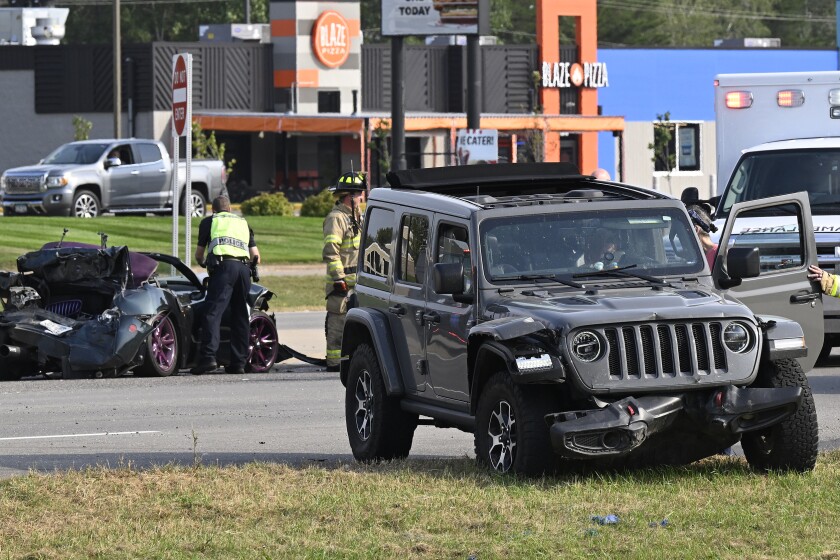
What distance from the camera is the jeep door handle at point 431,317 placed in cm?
1002

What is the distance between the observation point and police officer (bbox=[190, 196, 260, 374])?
16781 mm

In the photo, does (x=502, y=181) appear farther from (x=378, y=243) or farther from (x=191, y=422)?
(x=191, y=422)

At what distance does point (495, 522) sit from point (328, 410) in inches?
239

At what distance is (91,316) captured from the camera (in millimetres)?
16266

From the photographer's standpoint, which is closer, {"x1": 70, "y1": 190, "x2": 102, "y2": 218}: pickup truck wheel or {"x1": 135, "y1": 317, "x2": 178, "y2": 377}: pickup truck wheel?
{"x1": 135, "y1": 317, "x2": 178, "y2": 377}: pickup truck wheel

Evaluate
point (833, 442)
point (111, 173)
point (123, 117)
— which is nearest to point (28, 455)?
point (833, 442)

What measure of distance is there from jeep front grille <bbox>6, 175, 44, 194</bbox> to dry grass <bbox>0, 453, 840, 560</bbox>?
2731 cm

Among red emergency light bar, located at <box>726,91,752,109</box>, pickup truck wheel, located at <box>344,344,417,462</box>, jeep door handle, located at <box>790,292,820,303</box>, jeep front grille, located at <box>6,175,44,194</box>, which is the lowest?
pickup truck wheel, located at <box>344,344,417,462</box>

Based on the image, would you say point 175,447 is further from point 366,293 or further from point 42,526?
point 42,526

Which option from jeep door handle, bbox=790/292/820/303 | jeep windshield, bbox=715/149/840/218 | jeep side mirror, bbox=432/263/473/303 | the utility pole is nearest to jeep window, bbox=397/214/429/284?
jeep side mirror, bbox=432/263/473/303

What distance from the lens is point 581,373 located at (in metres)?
8.84

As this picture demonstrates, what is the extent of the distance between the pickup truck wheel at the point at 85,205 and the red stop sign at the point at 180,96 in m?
16.9

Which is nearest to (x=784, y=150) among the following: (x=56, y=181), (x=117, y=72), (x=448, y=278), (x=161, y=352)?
(x=161, y=352)

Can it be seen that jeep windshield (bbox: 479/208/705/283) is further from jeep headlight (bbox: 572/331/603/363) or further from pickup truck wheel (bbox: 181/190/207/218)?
pickup truck wheel (bbox: 181/190/207/218)
